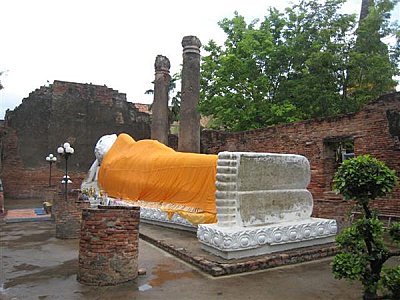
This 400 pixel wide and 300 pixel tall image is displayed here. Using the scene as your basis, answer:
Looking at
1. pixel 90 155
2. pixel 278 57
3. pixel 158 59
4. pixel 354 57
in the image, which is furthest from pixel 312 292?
pixel 90 155

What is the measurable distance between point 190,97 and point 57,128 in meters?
9.33

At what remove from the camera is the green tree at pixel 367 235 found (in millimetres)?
3652

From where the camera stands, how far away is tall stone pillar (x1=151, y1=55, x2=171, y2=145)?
13.8 meters

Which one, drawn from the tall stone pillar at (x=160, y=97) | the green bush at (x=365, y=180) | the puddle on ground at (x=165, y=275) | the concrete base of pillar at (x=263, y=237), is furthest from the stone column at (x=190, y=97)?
the green bush at (x=365, y=180)

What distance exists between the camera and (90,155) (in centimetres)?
1877

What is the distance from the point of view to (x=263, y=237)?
18.4 ft

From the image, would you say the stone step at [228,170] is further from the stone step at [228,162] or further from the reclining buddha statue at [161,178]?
the reclining buddha statue at [161,178]

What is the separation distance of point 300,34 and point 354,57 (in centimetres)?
245

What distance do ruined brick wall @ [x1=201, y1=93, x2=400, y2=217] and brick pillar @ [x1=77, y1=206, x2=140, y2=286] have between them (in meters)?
5.83

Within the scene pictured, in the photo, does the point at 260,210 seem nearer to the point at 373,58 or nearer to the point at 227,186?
the point at 227,186

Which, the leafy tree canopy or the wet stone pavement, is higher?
the leafy tree canopy

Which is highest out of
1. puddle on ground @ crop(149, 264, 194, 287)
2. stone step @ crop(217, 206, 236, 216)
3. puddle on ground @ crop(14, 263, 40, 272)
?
stone step @ crop(217, 206, 236, 216)

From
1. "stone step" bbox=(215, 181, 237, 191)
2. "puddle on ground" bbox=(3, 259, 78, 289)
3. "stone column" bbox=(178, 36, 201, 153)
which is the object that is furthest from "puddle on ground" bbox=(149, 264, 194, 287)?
"stone column" bbox=(178, 36, 201, 153)

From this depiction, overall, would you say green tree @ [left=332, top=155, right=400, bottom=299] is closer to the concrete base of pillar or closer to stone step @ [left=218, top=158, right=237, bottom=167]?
the concrete base of pillar
